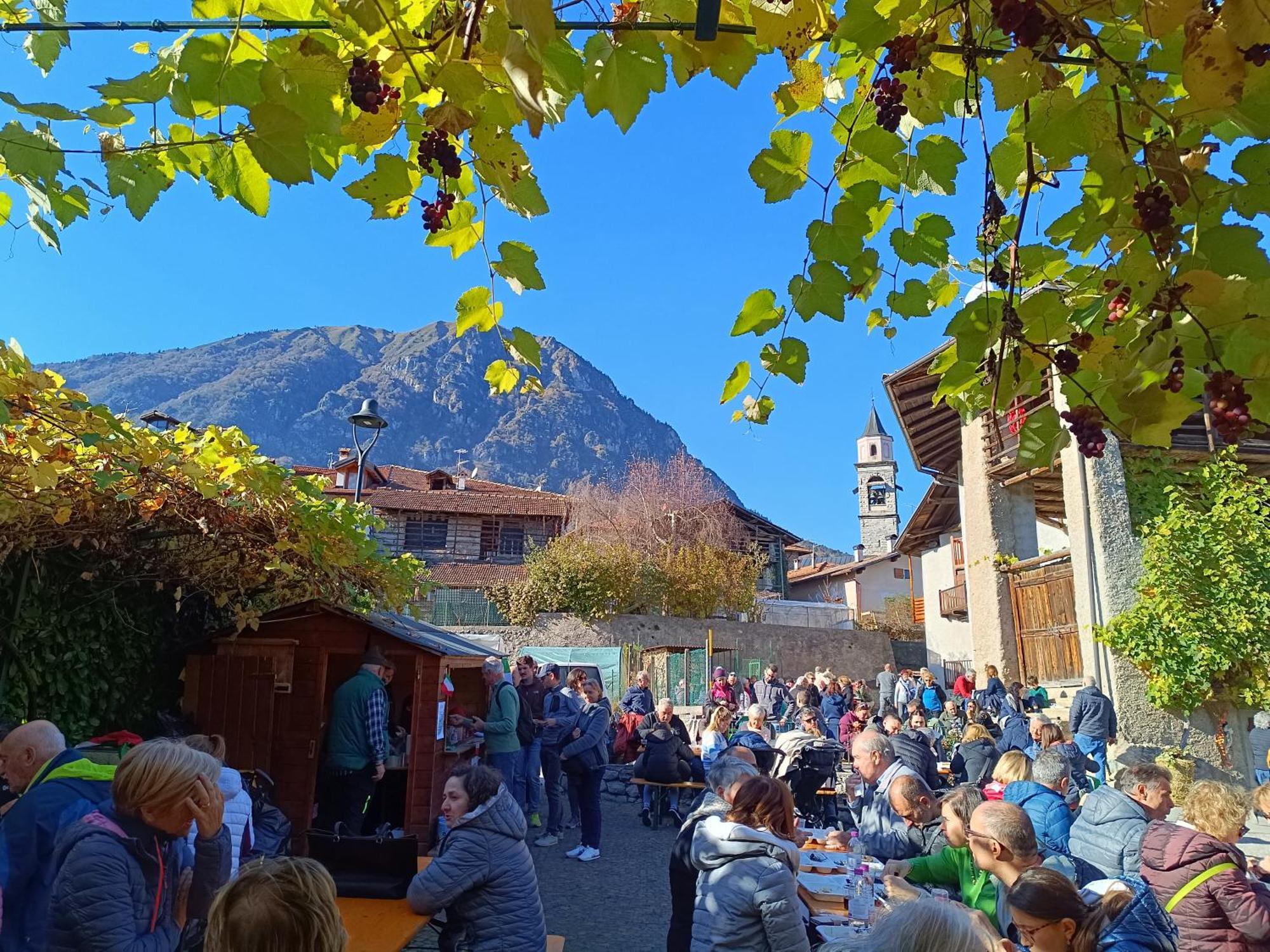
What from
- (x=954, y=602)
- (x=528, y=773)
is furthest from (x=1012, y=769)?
(x=954, y=602)

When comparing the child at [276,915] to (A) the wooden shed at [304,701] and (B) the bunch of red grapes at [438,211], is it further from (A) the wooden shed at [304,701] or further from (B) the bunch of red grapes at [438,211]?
(A) the wooden shed at [304,701]

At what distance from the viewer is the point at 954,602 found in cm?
2242

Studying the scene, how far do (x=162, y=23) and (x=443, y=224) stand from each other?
0.61 metres

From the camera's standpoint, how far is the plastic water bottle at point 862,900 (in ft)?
13.1

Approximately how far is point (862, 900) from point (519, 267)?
11.4ft

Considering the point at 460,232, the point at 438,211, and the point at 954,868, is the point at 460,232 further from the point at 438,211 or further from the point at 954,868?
the point at 954,868

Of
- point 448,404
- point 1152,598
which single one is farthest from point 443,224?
point 448,404

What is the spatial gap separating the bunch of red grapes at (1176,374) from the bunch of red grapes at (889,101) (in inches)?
29.8

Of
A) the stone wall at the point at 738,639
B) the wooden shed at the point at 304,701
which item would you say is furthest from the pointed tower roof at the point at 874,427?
the wooden shed at the point at 304,701

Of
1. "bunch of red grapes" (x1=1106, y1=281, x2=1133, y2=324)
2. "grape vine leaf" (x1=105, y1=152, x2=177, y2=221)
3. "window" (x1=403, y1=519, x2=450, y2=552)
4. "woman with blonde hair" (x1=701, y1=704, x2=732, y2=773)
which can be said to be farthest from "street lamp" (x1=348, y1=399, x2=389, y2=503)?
"window" (x1=403, y1=519, x2=450, y2=552)

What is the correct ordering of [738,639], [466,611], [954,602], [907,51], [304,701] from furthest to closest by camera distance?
[738,639] < [466,611] < [954,602] < [304,701] < [907,51]

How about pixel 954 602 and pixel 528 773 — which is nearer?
pixel 528 773

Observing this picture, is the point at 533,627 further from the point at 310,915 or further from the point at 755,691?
the point at 310,915

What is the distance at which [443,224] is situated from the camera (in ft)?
6.31
